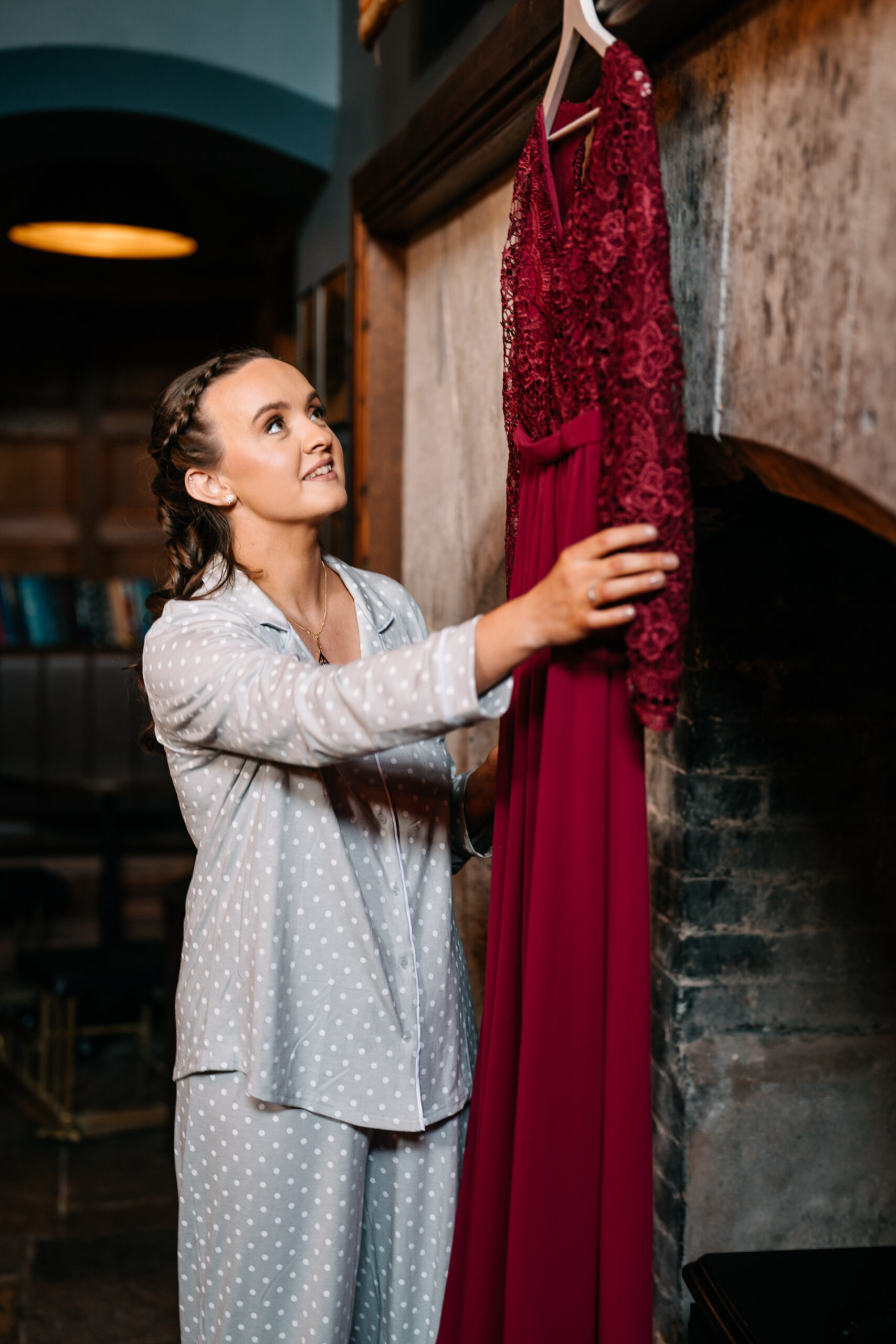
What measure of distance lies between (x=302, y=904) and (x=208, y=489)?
571mm

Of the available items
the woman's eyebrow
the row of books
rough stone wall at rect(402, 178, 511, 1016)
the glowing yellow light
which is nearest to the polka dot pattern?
the woman's eyebrow

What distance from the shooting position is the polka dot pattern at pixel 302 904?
1546mm

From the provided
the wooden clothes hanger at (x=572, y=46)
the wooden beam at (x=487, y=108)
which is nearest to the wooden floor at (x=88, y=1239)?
the wooden beam at (x=487, y=108)

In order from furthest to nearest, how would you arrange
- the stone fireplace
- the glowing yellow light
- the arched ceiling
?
the glowing yellow light → the arched ceiling → the stone fireplace

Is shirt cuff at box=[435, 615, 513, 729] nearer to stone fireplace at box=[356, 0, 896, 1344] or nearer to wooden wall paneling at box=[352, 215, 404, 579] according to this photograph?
stone fireplace at box=[356, 0, 896, 1344]

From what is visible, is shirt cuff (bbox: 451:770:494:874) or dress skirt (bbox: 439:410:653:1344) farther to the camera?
shirt cuff (bbox: 451:770:494:874)

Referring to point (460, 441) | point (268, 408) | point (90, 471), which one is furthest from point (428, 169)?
point (90, 471)

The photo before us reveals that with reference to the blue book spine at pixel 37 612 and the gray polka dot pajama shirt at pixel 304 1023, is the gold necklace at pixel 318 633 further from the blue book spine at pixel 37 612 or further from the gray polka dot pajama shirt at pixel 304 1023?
the blue book spine at pixel 37 612

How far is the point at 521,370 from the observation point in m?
1.46

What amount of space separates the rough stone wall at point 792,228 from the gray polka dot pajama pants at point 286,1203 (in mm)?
1005

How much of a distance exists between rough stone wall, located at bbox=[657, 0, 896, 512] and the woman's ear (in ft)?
2.10

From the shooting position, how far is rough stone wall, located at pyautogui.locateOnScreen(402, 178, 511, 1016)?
2281 mm

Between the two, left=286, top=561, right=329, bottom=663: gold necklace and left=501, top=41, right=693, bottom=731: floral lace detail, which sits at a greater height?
left=501, top=41, right=693, bottom=731: floral lace detail

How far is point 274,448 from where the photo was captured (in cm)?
163
